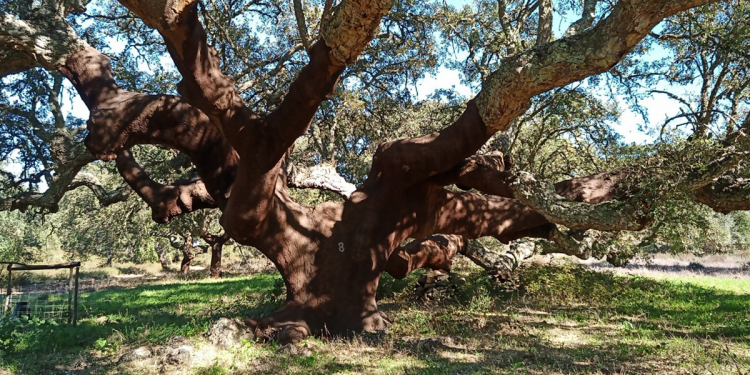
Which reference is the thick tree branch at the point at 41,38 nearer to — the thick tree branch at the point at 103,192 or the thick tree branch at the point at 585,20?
the thick tree branch at the point at 103,192

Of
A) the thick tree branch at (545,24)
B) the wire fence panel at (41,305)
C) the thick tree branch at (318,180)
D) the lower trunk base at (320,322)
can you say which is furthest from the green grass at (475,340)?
the thick tree branch at (545,24)

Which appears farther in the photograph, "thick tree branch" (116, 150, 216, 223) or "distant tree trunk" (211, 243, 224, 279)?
"distant tree trunk" (211, 243, 224, 279)

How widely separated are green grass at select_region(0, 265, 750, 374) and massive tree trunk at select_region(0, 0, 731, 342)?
103 cm

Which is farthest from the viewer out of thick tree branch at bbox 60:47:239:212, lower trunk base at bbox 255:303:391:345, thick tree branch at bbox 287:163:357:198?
thick tree branch at bbox 287:163:357:198

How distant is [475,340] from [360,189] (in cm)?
323

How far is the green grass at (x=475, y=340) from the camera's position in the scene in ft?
16.8

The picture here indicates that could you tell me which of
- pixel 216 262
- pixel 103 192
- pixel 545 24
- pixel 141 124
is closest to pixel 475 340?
pixel 141 124

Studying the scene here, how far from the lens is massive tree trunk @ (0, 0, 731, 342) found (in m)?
5.18

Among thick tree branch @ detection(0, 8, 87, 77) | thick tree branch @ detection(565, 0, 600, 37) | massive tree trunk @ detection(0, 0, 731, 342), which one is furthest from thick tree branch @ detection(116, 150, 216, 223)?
thick tree branch @ detection(565, 0, 600, 37)

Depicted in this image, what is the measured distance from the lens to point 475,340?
633 cm

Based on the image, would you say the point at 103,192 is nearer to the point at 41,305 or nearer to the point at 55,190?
the point at 55,190

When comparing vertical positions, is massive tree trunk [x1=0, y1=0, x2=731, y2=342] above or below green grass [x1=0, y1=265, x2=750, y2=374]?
above

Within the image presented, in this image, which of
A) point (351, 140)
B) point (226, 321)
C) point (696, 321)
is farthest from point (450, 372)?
point (351, 140)

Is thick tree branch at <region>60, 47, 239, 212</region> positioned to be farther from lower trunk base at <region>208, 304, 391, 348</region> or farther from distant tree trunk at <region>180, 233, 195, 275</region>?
distant tree trunk at <region>180, 233, 195, 275</region>
